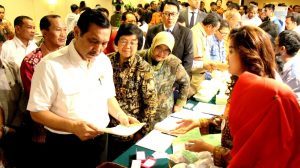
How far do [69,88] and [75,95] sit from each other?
0.05 metres

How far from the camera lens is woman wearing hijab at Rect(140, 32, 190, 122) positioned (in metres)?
2.40

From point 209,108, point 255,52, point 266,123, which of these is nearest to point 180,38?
point 209,108

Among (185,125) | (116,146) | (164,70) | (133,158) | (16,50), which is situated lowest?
(116,146)

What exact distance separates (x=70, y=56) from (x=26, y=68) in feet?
2.42

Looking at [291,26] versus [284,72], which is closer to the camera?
[284,72]

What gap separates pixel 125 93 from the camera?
216 centimetres

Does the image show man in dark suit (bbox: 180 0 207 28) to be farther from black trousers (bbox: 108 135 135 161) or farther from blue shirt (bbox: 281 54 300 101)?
black trousers (bbox: 108 135 135 161)


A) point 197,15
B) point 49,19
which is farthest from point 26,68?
point 197,15

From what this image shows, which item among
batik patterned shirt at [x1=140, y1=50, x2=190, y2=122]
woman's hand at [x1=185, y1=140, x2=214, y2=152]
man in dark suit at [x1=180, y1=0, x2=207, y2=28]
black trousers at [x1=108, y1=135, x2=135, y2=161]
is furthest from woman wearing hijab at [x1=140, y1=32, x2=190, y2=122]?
man in dark suit at [x1=180, y1=0, x2=207, y2=28]

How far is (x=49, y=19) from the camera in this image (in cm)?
234

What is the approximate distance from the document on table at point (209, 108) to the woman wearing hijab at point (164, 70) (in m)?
0.17

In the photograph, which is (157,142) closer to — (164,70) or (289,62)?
(164,70)

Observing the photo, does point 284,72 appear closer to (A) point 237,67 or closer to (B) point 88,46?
(A) point 237,67

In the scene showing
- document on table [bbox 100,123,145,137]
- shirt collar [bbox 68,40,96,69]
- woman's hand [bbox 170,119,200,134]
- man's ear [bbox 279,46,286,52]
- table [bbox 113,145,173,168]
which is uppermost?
shirt collar [bbox 68,40,96,69]
